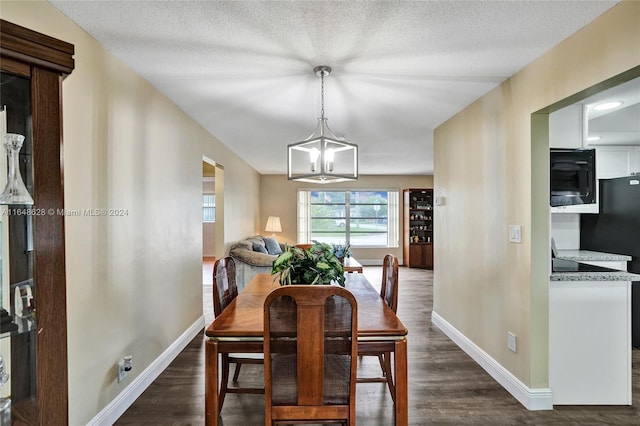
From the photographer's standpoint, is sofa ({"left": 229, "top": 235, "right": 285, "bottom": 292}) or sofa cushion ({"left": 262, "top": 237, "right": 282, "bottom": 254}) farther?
sofa cushion ({"left": 262, "top": 237, "right": 282, "bottom": 254})

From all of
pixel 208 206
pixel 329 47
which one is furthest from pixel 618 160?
pixel 208 206

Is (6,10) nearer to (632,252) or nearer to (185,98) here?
(185,98)

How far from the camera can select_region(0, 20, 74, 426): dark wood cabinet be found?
1.01m

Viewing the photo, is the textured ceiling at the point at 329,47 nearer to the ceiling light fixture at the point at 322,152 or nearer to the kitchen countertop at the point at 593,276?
the ceiling light fixture at the point at 322,152

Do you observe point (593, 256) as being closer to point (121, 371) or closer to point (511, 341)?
point (511, 341)

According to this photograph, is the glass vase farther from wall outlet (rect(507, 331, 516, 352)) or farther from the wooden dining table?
wall outlet (rect(507, 331, 516, 352))

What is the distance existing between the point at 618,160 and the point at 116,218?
523cm

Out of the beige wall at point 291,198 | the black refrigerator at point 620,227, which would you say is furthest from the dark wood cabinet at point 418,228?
the black refrigerator at point 620,227

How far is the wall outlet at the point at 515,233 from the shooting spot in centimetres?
236

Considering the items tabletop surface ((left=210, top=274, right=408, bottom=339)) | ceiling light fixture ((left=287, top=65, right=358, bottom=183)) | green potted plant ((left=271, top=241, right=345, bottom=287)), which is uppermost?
ceiling light fixture ((left=287, top=65, right=358, bottom=183))

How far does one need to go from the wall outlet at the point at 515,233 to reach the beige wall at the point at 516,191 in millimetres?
38

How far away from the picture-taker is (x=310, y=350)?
1.44 metres

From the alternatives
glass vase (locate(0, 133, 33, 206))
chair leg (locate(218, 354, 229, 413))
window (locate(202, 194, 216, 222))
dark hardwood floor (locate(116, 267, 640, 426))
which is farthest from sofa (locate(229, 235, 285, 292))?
window (locate(202, 194, 216, 222))

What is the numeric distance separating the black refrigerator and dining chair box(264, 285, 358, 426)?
122 inches
